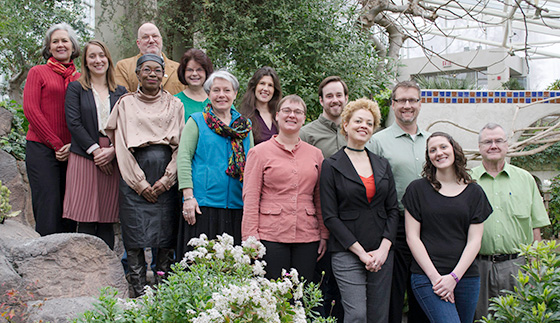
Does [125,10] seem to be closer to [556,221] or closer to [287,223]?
[287,223]

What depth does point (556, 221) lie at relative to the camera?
25.9 ft

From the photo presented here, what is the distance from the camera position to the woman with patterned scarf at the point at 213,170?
3.75 m

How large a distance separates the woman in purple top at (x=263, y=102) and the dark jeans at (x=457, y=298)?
1.68 metres

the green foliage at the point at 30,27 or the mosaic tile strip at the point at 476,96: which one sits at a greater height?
the green foliage at the point at 30,27

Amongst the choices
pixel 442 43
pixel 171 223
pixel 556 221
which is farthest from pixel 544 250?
pixel 442 43

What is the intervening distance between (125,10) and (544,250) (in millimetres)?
5780

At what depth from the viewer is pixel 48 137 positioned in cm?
419

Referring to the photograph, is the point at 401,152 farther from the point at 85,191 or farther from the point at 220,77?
the point at 85,191

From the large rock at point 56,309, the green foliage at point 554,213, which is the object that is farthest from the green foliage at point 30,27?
the green foliage at point 554,213

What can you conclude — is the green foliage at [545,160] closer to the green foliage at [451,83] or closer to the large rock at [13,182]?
the green foliage at [451,83]

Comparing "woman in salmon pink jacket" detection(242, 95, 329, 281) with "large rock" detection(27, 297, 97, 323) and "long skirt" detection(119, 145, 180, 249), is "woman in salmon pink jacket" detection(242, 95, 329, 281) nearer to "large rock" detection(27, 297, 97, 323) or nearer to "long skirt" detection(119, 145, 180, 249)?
"long skirt" detection(119, 145, 180, 249)

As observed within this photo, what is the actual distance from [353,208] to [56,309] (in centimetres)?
190

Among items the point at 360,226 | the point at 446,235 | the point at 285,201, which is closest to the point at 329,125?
the point at 285,201

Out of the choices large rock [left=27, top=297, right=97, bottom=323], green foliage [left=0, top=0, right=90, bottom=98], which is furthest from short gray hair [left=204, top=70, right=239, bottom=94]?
green foliage [left=0, top=0, right=90, bottom=98]
